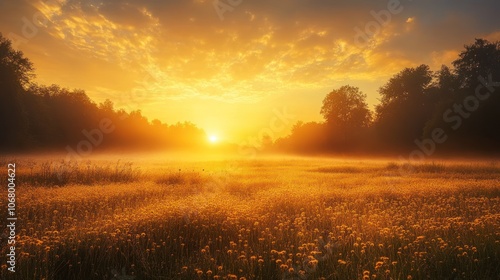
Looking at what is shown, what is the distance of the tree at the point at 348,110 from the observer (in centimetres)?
6184

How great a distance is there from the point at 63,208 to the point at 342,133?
59811 mm

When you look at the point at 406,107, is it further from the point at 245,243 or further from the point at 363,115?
the point at 245,243

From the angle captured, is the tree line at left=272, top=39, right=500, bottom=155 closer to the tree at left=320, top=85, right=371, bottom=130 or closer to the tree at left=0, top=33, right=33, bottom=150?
the tree at left=320, top=85, right=371, bottom=130

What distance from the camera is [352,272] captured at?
179 inches

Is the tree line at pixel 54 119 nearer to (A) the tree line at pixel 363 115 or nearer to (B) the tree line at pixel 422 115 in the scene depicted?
(A) the tree line at pixel 363 115

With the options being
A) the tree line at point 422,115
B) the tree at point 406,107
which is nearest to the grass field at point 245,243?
the tree line at point 422,115

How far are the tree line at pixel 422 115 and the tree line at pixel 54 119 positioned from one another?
4785cm

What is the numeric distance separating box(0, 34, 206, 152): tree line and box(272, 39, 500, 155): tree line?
4785cm

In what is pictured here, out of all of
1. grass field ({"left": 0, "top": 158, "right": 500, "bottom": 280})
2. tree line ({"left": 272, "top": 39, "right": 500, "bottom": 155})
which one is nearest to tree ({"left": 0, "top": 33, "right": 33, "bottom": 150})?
grass field ({"left": 0, "top": 158, "right": 500, "bottom": 280})

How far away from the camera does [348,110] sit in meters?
62.2

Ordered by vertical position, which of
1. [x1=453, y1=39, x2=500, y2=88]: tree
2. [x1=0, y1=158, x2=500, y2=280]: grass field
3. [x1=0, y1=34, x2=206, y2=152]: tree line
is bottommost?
[x1=0, y1=158, x2=500, y2=280]: grass field

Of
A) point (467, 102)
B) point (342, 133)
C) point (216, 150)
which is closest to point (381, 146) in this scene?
point (342, 133)

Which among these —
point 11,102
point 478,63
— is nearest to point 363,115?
point 478,63

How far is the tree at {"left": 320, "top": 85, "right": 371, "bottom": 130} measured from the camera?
2435 inches
